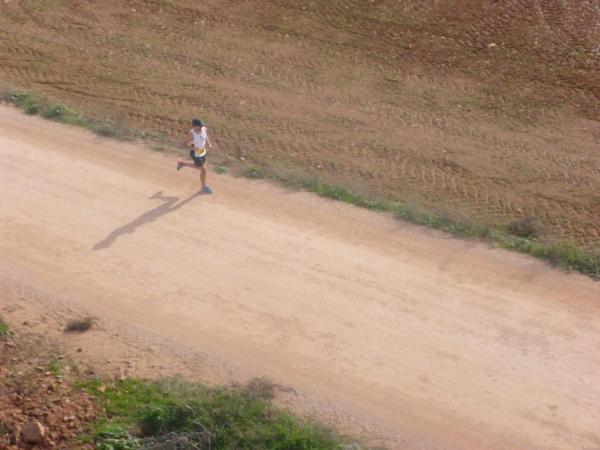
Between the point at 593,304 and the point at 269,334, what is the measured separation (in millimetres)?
4490

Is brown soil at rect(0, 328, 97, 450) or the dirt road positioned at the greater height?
the dirt road

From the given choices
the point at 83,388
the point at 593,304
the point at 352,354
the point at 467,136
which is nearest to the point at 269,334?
the point at 352,354

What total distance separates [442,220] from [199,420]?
18.8 feet

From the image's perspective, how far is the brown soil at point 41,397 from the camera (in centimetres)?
1031

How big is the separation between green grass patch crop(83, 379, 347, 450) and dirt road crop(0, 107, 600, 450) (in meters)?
0.60

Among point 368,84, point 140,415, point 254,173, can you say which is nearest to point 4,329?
point 140,415

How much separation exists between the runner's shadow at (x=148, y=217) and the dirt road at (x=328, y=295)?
0.03 meters

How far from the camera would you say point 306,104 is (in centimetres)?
1864

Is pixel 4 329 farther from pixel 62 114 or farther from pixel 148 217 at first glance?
pixel 62 114

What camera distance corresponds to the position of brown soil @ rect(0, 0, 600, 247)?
54.1 feet

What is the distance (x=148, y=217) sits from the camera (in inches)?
568

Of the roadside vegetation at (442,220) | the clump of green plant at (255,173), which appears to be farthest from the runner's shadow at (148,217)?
the roadside vegetation at (442,220)

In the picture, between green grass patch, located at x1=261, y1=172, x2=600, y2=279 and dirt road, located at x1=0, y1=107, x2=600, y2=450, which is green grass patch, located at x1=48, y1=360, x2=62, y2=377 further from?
green grass patch, located at x1=261, y1=172, x2=600, y2=279

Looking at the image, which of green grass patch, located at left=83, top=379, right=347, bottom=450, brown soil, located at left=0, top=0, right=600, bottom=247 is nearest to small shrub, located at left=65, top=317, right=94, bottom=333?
green grass patch, located at left=83, top=379, right=347, bottom=450
